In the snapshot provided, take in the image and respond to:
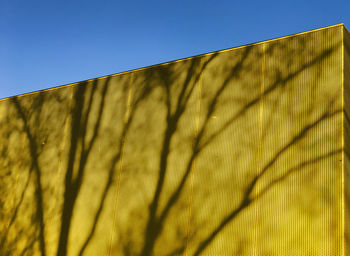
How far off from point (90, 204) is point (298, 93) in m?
4.18

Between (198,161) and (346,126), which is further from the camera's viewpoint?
(198,161)

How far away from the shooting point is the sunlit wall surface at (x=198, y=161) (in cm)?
500

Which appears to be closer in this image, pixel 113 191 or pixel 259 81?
pixel 259 81

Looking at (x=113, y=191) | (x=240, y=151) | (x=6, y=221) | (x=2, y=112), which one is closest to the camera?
(x=240, y=151)

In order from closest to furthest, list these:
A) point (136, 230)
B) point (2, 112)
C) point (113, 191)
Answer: point (136, 230), point (113, 191), point (2, 112)

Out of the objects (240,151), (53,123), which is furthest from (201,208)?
(53,123)

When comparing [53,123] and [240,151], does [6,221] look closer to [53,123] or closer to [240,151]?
[53,123]

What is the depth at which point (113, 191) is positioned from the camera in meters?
6.72

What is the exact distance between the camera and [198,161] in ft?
19.6

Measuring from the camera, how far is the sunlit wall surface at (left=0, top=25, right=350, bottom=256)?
4996 millimetres

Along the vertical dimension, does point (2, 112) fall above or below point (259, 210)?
above

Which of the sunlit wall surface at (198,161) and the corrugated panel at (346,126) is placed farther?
the sunlit wall surface at (198,161)

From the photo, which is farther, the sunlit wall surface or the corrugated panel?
the sunlit wall surface

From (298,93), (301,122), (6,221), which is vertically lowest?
(6,221)
